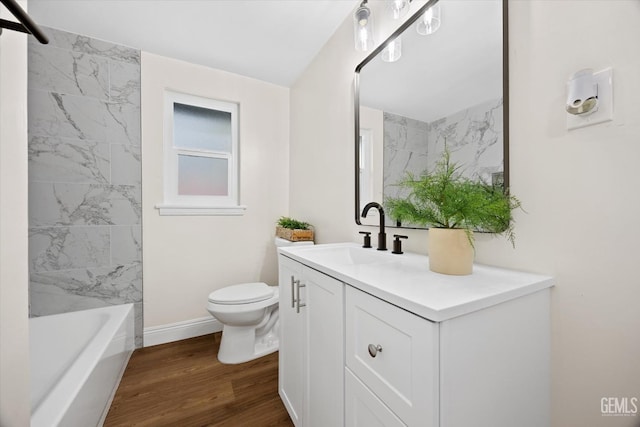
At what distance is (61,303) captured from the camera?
5.89 feet

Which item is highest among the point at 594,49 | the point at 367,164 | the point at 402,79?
the point at 402,79

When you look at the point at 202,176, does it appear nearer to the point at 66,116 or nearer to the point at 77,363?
the point at 66,116

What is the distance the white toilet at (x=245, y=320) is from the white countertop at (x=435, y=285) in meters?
0.95

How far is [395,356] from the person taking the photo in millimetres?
620

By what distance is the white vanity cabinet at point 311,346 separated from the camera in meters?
0.87

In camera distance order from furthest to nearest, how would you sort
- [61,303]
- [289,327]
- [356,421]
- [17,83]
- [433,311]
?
[61,303] < [289,327] < [356,421] < [17,83] < [433,311]

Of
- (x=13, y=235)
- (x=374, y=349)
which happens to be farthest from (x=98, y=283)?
(x=374, y=349)

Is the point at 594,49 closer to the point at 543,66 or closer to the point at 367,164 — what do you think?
the point at 543,66

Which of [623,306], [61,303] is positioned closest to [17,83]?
[623,306]

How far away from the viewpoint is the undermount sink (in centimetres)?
123

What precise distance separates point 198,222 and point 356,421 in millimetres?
1970

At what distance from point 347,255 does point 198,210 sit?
149cm

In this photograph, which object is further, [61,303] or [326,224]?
[326,224]

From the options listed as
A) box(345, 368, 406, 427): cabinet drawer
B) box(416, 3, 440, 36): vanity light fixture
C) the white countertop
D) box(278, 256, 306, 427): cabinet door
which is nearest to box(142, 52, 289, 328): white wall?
box(278, 256, 306, 427): cabinet door
